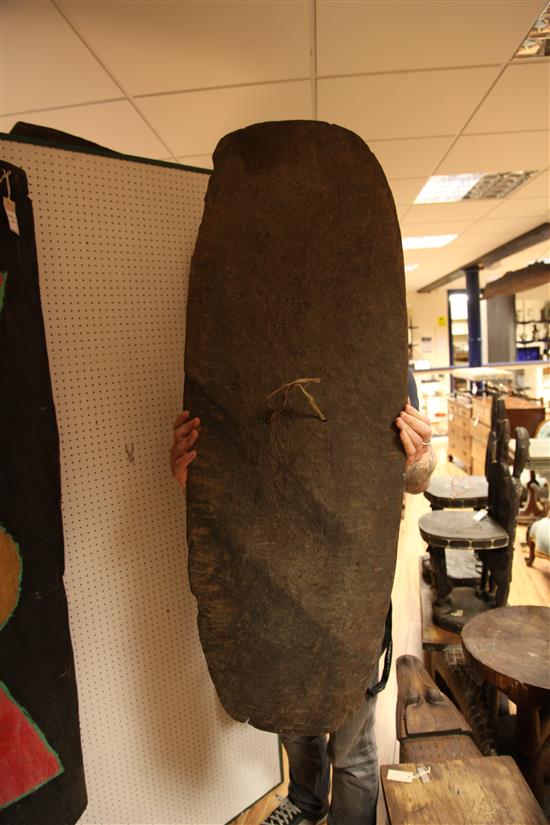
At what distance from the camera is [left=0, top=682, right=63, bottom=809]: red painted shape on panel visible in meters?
0.98

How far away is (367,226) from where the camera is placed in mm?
1005

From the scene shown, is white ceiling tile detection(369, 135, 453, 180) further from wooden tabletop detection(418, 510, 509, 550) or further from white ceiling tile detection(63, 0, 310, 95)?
wooden tabletop detection(418, 510, 509, 550)

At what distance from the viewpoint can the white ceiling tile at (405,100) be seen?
233 cm

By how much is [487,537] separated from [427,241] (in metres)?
5.16

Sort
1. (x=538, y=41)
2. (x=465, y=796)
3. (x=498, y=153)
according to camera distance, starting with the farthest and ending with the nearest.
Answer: (x=498, y=153)
(x=538, y=41)
(x=465, y=796)

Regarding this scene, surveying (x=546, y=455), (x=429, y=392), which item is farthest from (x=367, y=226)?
(x=429, y=392)

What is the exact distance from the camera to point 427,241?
639 centimetres

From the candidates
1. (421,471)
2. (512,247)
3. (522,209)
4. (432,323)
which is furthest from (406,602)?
(432,323)

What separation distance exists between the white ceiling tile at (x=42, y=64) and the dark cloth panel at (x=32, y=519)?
1257 millimetres

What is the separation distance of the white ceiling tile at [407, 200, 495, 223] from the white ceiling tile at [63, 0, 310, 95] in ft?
9.79

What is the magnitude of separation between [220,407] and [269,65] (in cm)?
192

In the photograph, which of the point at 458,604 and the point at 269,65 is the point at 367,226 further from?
the point at 458,604

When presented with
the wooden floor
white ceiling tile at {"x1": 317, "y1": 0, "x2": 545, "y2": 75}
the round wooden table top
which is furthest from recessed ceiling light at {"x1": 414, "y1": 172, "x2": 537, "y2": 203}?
the round wooden table top

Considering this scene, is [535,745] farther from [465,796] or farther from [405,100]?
[405,100]
